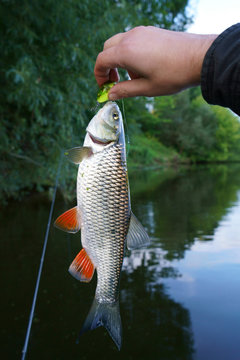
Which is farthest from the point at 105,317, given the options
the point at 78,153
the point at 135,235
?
the point at 78,153

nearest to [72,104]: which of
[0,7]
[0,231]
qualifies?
[0,7]

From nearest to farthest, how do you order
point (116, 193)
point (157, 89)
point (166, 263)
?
point (157, 89), point (116, 193), point (166, 263)

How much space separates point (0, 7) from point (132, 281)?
5132 millimetres

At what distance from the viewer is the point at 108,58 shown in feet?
4.69

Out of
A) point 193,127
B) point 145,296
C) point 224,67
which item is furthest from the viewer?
point 193,127

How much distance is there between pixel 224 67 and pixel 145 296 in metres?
5.26

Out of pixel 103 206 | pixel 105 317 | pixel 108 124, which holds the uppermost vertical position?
pixel 108 124

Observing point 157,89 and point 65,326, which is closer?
point 157,89

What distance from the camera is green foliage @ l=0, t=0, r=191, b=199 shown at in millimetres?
5777

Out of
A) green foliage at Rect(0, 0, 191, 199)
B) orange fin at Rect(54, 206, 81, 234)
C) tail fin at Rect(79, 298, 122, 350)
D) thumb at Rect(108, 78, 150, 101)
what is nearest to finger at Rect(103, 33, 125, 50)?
thumb at Rect(108, 78, 150, 101)

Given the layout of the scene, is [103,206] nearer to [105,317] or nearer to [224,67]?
[105,317]

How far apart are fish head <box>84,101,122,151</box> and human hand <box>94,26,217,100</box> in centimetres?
28

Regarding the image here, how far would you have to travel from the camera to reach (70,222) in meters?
1.71

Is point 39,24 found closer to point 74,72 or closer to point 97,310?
point 74,72
